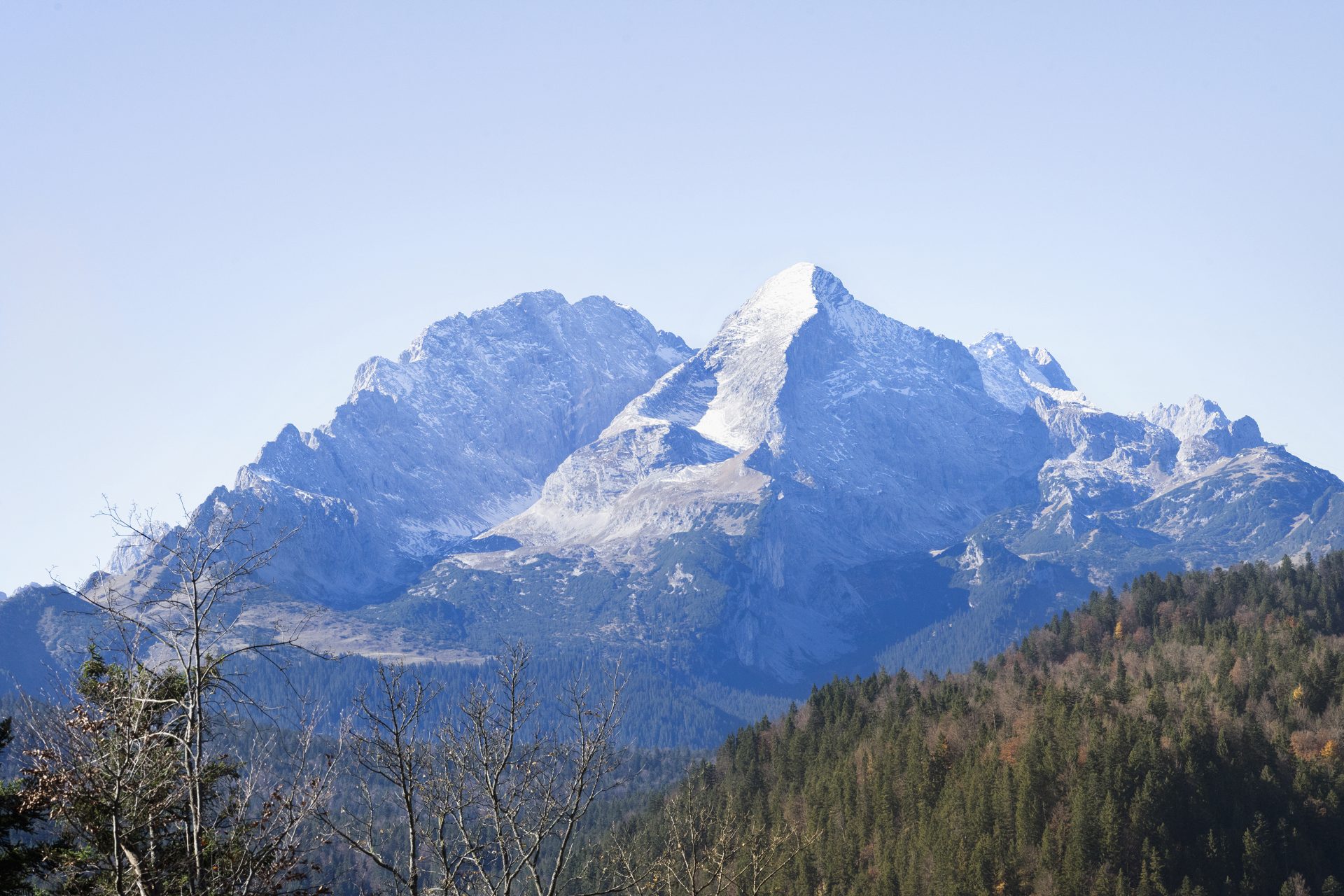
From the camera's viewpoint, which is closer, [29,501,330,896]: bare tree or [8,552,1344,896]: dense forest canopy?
[29,501,330,896]: bare tree

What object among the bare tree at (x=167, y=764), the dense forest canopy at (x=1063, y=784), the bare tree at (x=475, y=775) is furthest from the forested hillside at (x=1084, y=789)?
the bare tree at (x=167, y=764)

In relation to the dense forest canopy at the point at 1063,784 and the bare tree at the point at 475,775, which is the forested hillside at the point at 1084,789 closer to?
the dense forest canopy at the point at 1063,784

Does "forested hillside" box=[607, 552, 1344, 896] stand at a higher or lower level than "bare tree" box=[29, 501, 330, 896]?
lower

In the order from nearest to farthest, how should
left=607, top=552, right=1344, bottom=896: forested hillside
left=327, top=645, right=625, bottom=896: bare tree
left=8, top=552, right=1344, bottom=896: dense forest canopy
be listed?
left=327, top=645, right=625, bottom=896: bare tree, left=8, top=552, right=1344, bottom=896: dense forest canopy, left=607, top=552, right=1344, bottom=896: forested hillside

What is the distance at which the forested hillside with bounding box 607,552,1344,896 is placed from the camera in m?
142

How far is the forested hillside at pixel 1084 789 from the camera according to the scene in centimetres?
14200

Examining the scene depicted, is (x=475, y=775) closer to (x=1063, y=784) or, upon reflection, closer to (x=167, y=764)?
(x=167, y=764)

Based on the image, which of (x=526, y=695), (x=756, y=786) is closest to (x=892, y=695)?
(x=756, y=786)

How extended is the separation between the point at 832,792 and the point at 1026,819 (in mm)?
27725

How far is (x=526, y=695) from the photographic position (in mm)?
33969

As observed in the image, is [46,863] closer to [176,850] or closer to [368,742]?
[176,850]

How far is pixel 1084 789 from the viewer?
14488 cm

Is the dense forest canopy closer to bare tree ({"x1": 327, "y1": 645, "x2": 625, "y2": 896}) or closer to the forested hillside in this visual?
the forested hillside

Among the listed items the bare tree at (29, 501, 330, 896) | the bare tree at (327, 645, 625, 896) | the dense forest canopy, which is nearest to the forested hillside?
the dense forest canopy
